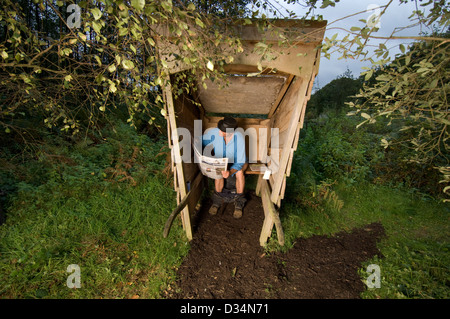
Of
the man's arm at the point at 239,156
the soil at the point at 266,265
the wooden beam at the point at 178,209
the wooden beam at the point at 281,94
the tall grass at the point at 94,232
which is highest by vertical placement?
the wooden beam at the point at 281,94

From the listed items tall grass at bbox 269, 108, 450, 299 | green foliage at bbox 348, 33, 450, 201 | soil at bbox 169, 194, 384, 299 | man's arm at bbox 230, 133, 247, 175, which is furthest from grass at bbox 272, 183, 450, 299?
green foliage at bbox 348, 33, 450, 201

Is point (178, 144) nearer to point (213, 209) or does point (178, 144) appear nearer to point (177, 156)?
point (177, 156)

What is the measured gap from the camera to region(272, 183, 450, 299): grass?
Answer: 2.78 meters

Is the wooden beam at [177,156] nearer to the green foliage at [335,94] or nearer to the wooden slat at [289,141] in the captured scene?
the wooden slat at [289,141]

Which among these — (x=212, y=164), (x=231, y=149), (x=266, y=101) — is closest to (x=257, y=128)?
(x=266, y=101)

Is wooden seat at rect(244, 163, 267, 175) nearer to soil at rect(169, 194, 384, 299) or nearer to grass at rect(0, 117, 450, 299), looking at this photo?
grass at rect(0, 117, 450, 299)

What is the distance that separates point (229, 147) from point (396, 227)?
11.0ft

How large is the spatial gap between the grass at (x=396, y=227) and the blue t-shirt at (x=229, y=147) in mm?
1298

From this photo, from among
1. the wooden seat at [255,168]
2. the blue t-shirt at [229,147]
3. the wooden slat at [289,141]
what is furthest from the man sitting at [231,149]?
the wooden slat at [289,141]

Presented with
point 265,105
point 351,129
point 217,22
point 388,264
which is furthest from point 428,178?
point 217,22

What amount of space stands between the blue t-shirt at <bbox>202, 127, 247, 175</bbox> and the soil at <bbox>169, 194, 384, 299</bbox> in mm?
1170

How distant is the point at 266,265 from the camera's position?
3258 mm

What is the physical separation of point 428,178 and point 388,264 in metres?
3.20

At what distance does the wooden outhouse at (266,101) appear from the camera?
2498 mm
